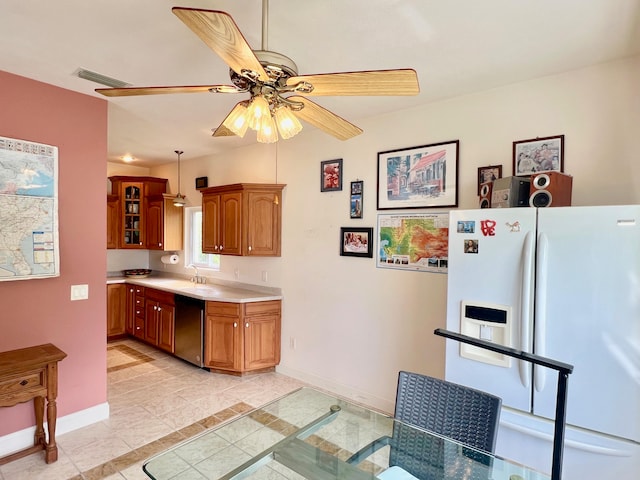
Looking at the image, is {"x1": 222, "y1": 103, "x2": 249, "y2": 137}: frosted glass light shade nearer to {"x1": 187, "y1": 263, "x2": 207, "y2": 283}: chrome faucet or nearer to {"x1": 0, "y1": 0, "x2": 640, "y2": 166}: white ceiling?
{"x1": 0, "y1": 0, "x2": 640, "y2": 166}: white ceiling

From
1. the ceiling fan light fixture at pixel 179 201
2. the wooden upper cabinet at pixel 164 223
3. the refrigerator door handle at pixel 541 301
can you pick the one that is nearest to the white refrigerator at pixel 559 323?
the refrigerator door handle at pixel 541 301

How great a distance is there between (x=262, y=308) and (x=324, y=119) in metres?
2.59

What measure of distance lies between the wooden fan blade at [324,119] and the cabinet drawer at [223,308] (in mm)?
2423

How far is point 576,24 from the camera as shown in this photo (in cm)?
184

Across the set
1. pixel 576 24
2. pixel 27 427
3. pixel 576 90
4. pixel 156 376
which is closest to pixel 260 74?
pixel 576 24

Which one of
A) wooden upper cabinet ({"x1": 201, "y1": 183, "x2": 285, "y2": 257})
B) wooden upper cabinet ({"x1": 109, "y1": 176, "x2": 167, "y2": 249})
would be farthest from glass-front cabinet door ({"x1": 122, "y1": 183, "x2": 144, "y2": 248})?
wooden upper cabinet ({"x1": 201, "y1": 183, "x2": 285, "y2": 257})

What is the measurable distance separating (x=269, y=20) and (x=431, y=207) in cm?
181

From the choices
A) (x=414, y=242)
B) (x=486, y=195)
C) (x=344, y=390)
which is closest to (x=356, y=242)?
(x=414, y=242)

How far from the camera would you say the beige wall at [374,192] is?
7.30 ft

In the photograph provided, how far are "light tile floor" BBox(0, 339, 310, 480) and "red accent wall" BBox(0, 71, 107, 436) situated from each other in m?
0.30

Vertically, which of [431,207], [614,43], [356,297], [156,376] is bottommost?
[156,376]

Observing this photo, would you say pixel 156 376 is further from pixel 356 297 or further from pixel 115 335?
pixel 356 297

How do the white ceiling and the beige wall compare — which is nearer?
the white ceiling

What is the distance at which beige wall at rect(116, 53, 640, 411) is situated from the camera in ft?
7.30
